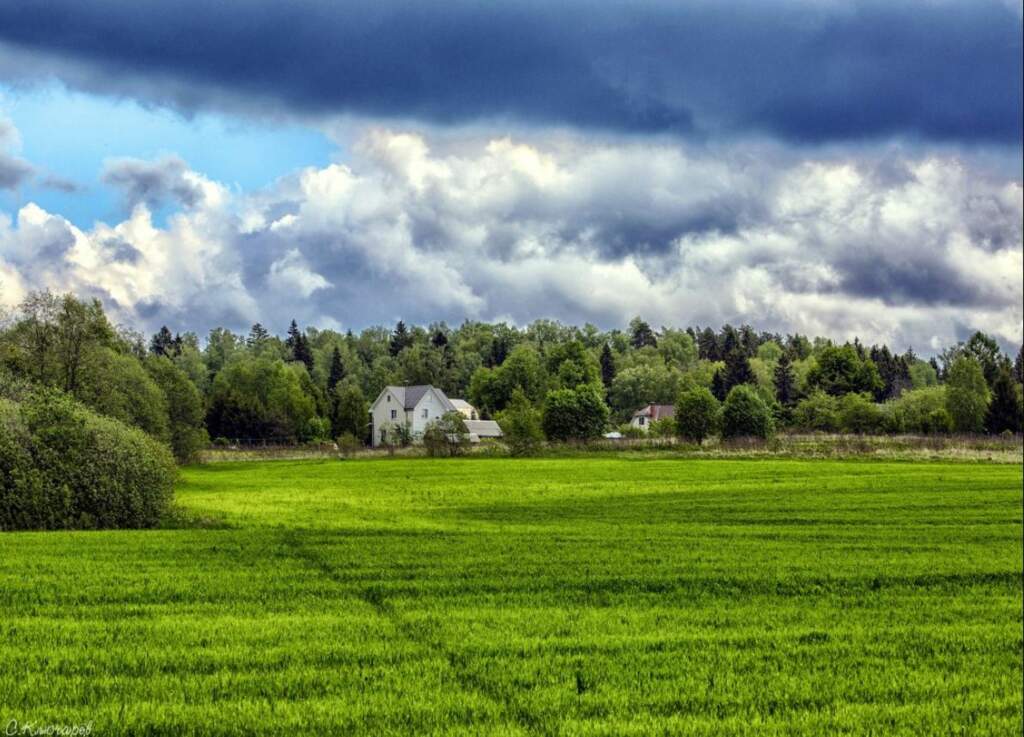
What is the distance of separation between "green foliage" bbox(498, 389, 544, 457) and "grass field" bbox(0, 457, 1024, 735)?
99.7 feet

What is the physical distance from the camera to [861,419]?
10550 centimetres

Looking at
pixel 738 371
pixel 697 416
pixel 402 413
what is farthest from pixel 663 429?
pixel 738 371

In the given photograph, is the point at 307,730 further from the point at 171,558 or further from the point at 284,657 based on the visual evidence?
the point at 171,558

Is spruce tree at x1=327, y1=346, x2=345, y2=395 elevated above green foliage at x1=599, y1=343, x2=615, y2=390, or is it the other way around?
green foliage at x1=599, y1=343, x2=615, y2=390

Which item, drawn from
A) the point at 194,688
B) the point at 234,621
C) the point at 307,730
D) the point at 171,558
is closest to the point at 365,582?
the point at 234,621

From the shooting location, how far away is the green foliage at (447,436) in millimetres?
61625

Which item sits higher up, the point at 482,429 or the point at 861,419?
the point at 482,429

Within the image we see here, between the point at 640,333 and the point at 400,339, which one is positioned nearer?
the point at 400,339

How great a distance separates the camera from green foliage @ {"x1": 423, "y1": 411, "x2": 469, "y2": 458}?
202 feet

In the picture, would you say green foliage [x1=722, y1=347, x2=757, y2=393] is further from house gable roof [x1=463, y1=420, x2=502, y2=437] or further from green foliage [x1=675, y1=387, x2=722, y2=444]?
house gable roof [x1=463, y1=420, x2=502, y2=437]

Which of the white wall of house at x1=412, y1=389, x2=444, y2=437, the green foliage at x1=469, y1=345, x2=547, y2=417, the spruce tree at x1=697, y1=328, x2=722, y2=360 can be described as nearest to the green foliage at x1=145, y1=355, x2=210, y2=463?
the white wall of house at x1=412, y1=389, x2=444, y2=437

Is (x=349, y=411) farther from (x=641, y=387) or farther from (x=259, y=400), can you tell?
(x=641, y=387)

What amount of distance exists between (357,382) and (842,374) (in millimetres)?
117279

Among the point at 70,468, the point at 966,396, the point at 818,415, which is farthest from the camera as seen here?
the point at 818,415
